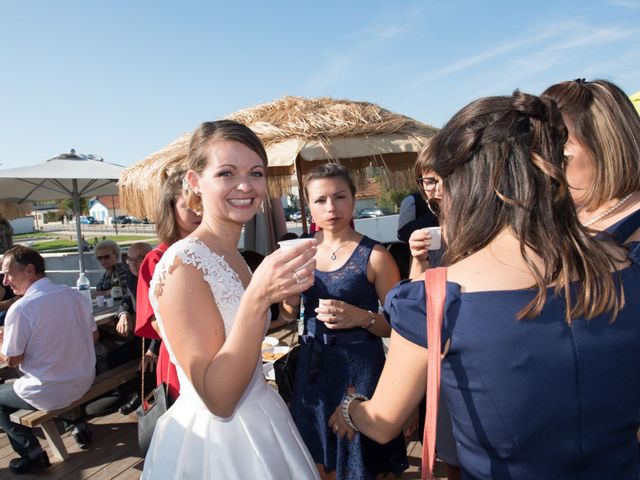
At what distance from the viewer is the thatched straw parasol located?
4.09 meters

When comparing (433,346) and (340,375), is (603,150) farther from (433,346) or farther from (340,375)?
(340,375)

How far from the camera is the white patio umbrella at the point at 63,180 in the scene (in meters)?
7.54

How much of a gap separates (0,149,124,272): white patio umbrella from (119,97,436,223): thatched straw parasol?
116 inches

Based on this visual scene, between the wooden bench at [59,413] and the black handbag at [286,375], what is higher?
the black handbag at [286,375]

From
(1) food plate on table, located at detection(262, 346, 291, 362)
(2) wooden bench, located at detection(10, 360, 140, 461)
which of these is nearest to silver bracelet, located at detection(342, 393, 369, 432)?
(1) food plate on table, located at detection(262, 346, 291, 362)

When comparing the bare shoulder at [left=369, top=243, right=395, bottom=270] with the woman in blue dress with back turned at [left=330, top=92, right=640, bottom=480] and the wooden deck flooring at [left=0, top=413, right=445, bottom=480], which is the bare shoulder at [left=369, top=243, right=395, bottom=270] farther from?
the wooden deck flooring at [left=0, top=413, right=445, bottom=480]

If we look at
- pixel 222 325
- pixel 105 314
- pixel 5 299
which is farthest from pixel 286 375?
pixel 5 299

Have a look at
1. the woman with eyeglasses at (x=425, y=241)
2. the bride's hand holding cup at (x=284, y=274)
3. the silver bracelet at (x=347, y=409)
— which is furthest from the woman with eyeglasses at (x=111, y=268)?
the bride's hand holding cup at (x=284, y=274)

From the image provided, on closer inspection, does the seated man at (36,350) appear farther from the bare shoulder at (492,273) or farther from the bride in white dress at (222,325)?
the bare shoulder at (492,273)

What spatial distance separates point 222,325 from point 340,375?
1220 millimetres

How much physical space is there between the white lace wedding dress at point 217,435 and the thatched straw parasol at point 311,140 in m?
2.49

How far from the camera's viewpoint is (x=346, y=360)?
2.40 metres

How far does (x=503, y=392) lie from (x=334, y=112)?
3.91 m

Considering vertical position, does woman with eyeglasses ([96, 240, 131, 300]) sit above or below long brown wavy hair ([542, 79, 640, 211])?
below
